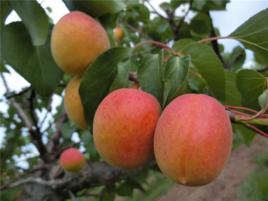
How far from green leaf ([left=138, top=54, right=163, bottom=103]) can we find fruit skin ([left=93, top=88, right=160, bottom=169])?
9cm

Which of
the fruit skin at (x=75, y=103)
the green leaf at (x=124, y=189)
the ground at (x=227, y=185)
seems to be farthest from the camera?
the ground at (x=227, y=185)

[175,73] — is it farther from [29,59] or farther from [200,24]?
[200,24]

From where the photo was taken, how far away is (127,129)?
64cm

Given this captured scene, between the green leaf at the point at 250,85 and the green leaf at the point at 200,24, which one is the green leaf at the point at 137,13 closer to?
the green leaf at the point at 200,24

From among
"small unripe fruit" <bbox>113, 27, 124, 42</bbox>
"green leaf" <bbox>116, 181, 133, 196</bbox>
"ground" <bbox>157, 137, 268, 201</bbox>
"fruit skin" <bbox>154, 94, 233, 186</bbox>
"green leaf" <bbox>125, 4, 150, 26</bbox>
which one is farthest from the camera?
"ground" <bbox>157, 137, 268, 201</bbox>

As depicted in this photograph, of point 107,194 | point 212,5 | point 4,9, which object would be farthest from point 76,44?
point 107,194

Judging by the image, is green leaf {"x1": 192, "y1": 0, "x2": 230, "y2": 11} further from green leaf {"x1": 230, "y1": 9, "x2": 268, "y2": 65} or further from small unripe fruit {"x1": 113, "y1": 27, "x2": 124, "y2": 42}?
green leaf {"x1": 230, "y1": 9, "x2": 268, "y2": 65}

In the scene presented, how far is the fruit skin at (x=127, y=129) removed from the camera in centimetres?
64

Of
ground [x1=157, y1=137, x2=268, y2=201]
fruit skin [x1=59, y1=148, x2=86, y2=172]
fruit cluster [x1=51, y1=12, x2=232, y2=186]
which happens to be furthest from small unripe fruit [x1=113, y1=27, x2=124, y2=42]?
ground [x1=157, y1=137, x2=268, y2=201]

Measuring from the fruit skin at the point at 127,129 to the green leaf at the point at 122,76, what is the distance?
4.6 inches

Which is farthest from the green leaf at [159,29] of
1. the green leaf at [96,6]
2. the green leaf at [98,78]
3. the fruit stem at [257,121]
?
the fruit stem at [257,121]

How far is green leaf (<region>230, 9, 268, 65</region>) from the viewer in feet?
2.72

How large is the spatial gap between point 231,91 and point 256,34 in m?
0.14

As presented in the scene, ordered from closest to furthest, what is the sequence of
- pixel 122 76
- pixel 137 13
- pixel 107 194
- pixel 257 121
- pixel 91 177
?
pixel 257 121
pixel 122 76
pixel 91 177
pixel 137 13
pixel 107 194
